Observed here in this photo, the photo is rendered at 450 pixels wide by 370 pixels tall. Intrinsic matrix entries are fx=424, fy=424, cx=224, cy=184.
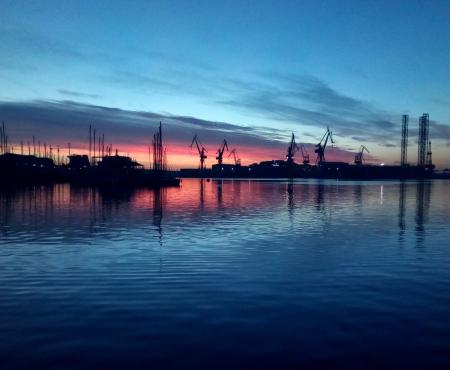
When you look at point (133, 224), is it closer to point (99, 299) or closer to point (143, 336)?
point (99, 299)

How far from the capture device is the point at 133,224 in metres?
24.4

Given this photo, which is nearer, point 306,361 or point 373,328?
point 306,361

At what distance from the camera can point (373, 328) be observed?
8172 mm

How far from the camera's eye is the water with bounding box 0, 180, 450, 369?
7.02 meters

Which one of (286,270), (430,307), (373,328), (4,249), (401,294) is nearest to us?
(373,328)

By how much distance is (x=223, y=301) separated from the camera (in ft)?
32.4

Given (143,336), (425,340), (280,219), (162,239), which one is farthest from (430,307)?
(280,219)

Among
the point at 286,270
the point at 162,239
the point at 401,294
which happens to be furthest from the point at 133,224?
the point at 401,294

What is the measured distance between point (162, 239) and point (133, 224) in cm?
614

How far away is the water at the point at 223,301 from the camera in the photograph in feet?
23.0

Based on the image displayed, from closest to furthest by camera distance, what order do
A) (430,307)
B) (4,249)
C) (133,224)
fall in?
(430,307)
(4,249)
(133,224)

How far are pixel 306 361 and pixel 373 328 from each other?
2083mm

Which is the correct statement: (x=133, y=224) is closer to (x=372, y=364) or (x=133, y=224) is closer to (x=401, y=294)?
(x=401, y=294)

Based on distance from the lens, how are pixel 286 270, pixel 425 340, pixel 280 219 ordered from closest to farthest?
pixel 425 340, pixel 286 270, pixel 280 219
